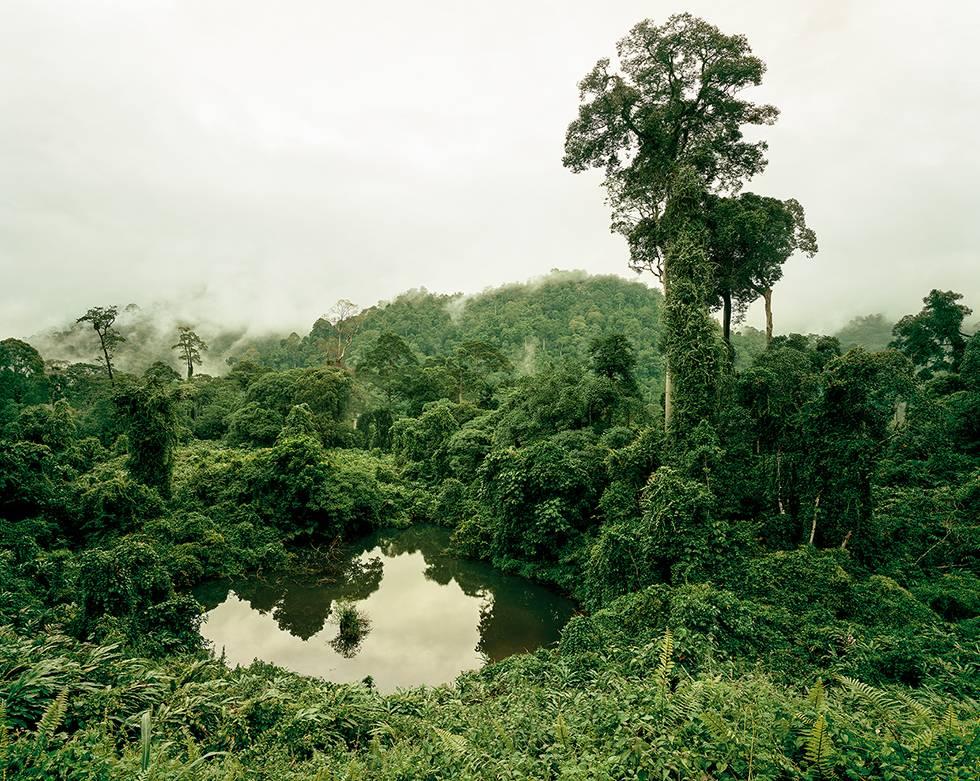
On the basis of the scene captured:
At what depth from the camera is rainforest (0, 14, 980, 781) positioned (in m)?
3.62

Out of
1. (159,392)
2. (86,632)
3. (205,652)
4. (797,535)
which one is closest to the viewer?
(86,632)

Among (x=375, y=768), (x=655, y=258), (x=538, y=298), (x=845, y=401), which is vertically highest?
(x=538, y=298)

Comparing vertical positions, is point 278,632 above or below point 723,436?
below

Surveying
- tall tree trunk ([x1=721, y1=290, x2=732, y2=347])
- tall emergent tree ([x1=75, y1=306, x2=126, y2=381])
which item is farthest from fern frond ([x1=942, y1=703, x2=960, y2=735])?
tall emergent tree ([x1=75, y1=306, x2=126, y2=381])

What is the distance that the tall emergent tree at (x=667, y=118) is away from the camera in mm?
A: 12859

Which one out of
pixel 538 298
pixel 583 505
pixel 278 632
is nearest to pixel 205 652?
pixel 278 632

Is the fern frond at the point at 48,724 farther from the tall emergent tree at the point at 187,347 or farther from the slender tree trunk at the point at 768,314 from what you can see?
the tall emergent tree at the point at 187,347

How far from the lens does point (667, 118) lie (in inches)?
529

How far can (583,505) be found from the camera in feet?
47.6

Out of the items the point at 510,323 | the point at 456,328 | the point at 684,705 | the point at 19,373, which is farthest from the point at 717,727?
the point at 456,328

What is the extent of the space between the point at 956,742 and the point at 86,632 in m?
11.1

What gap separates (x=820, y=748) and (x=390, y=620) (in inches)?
441

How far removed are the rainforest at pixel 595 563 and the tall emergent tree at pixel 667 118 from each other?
→ 0.26 ft

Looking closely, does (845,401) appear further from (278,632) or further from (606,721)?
(278,632)
